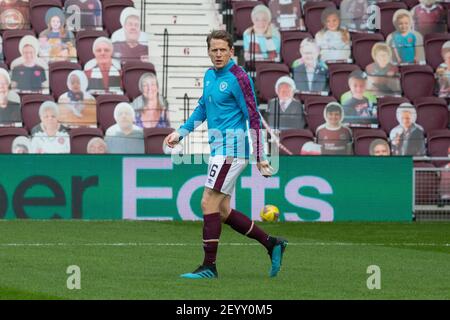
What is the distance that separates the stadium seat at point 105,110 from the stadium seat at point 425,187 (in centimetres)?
498

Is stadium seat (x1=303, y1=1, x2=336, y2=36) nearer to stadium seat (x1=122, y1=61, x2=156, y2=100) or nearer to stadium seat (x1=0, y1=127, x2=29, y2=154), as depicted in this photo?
stadium seat (x1=122, y1=61, x2=156, y2=100)

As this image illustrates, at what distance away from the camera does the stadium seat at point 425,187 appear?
2091cm

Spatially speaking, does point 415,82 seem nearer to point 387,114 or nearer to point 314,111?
point 387,114

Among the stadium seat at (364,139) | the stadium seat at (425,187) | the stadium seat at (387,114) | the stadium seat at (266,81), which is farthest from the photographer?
the stadium seat at (387,114)

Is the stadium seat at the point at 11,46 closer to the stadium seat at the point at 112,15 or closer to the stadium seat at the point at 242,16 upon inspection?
the stadium seat at the point at 112,15

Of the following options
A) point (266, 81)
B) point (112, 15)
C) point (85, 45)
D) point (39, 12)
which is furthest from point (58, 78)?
point (266, 81)

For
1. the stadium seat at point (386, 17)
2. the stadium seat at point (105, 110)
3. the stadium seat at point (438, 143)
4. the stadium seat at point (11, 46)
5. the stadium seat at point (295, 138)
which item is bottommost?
the stadium seat at point (438, 143)

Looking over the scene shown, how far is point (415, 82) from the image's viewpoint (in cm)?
2427

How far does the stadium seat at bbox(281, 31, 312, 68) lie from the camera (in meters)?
24.1

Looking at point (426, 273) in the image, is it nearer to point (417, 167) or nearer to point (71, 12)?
point (417, 167)

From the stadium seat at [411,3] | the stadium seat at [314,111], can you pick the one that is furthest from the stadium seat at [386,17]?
the stadium seat at [314,111]

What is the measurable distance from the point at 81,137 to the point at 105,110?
0.85m

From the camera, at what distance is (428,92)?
79.8 feet
